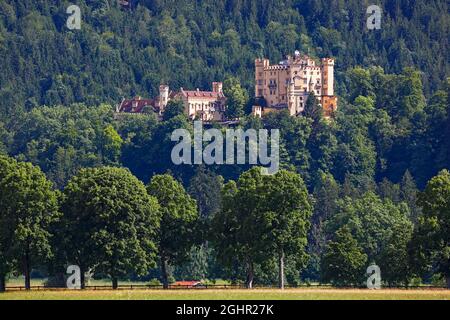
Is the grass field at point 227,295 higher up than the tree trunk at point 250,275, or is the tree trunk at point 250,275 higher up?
the tree trunk at point 250,275

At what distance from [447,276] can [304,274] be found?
57.2 meters

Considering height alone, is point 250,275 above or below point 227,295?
above

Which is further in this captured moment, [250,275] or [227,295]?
[250,275]

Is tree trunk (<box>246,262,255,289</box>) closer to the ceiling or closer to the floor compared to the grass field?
closer to the ceiling

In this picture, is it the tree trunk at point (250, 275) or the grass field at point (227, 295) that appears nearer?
the grass field at point (227, 295)

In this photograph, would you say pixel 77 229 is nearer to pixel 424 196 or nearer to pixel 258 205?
pixel 258 205

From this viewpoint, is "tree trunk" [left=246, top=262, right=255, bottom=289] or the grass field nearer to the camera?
the grass field

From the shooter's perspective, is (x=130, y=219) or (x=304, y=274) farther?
(x=304, y=274)
